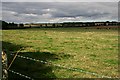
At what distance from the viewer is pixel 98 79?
52.5 feet

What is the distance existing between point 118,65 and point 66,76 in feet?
19.2

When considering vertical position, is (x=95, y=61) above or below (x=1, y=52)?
below

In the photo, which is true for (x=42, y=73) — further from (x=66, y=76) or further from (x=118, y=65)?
(x=118, y=65)

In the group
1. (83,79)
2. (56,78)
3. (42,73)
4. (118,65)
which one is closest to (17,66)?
(42,73)

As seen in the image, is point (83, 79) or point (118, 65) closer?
point (83, 79)

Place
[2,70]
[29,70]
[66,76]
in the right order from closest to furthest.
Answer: [2,70] < [66,76] < [29,70]

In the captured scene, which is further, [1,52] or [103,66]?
[103,66]

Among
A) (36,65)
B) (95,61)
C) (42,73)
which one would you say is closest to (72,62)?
(95,61)

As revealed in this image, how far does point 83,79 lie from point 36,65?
175 inches

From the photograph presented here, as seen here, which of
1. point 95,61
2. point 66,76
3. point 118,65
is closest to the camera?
point 66,76

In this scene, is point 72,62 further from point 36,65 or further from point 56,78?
point 56,78

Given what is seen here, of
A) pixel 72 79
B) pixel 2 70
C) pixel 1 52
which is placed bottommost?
pixel 72 79

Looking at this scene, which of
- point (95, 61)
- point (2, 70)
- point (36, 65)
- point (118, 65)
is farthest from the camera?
point (95, 61)

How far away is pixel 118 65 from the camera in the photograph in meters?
21.1
